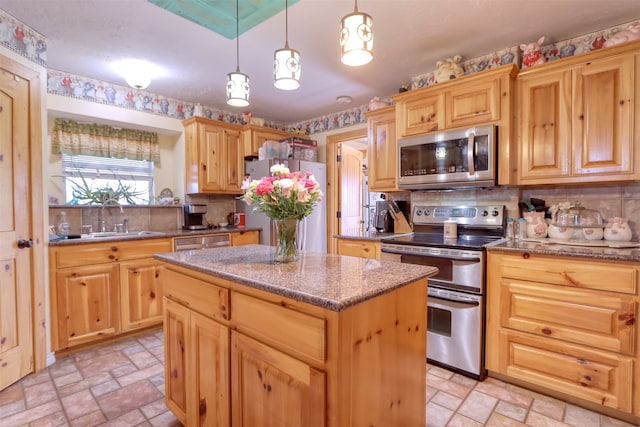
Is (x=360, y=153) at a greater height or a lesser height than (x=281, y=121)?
lesser

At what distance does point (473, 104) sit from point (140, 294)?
327 centimetres

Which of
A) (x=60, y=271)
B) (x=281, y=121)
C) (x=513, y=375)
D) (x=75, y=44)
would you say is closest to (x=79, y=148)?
(x=75, y=44)

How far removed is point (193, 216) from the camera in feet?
12.0

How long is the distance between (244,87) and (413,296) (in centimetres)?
132

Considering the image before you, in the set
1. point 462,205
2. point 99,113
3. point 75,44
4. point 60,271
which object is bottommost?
point 60,271

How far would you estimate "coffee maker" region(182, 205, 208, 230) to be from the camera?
11.8ft

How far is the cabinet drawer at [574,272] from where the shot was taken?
5.56ft

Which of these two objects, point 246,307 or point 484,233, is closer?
point 246,307

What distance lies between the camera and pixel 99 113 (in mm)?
3104

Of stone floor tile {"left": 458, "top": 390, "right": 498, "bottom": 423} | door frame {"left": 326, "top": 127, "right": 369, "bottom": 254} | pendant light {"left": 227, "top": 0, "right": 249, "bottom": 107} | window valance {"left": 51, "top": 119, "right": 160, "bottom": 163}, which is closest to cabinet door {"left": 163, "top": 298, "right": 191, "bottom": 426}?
pendant light {"left": 227, "top": 0, "right": 249, "bottom": 107}

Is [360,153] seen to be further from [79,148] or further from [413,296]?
[413,296]

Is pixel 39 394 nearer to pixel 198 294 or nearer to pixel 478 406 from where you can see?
pixel 198 294

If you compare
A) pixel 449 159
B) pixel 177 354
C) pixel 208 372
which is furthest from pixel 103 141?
pixel 449 159

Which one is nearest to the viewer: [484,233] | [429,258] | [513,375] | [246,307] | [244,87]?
[246,307]
